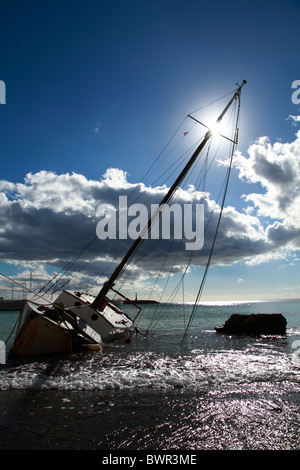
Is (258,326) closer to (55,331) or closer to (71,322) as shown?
(71,322)

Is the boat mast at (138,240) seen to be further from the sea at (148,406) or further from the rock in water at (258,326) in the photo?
the rock in water at (258,326)

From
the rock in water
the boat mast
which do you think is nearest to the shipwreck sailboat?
the boat mast

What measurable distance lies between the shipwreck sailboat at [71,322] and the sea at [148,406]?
113 cm

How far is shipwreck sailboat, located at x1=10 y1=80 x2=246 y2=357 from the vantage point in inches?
582

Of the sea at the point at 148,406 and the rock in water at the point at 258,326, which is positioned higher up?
the sea at the point at 148,406

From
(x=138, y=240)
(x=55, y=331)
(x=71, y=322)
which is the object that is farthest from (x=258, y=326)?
(x=55, y=331)

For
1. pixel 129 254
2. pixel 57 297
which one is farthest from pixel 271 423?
pixel 57 297

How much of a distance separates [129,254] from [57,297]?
8344mm

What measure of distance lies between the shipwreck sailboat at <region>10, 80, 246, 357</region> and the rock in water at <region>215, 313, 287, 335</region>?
14.3 m

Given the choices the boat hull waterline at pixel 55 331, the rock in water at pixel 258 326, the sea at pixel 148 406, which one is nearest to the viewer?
the sea at pixel 148 406

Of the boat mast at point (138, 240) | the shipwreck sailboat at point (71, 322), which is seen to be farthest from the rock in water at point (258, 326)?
the boat mast at point (138, 240)

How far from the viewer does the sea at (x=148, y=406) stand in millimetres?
5793
